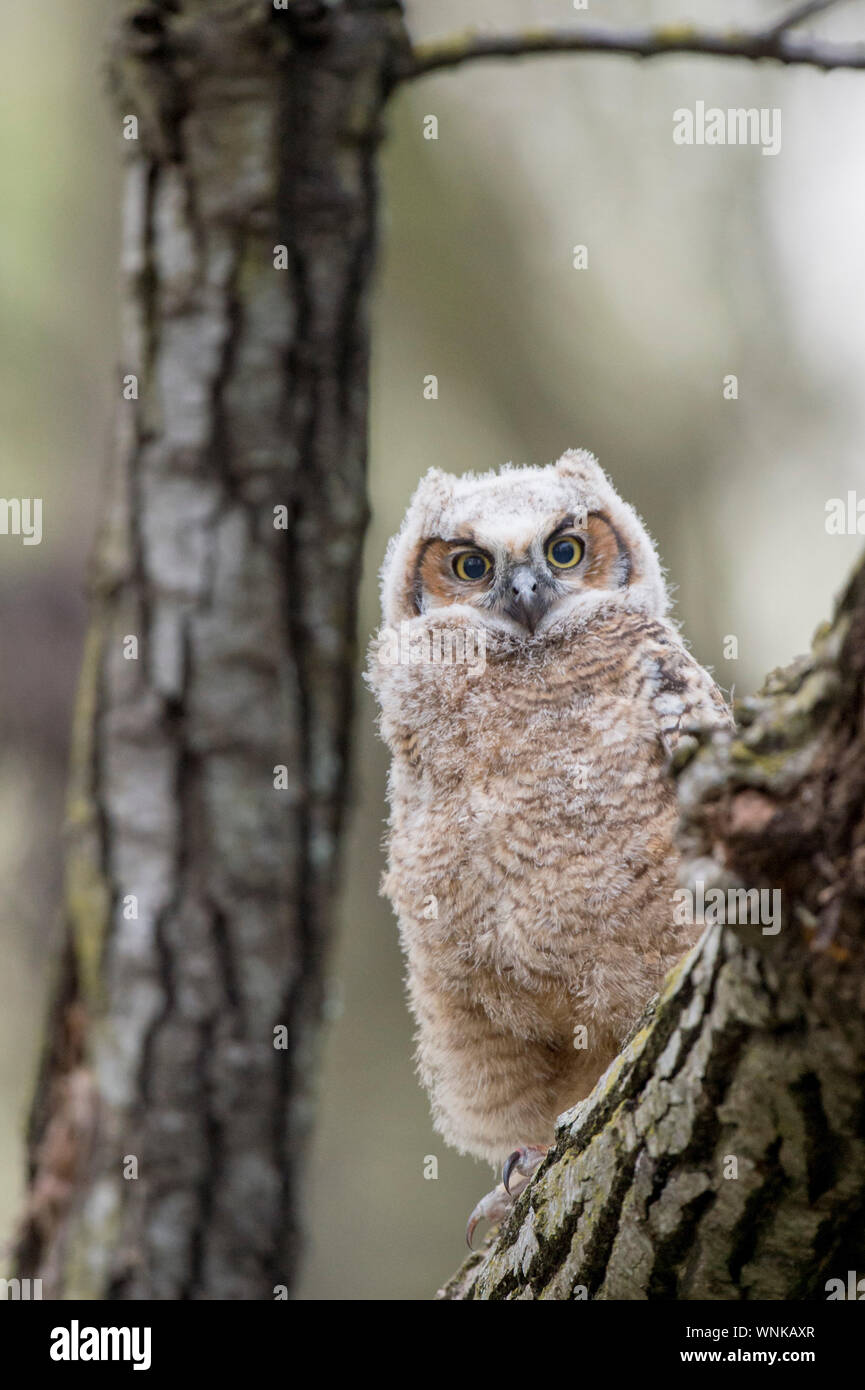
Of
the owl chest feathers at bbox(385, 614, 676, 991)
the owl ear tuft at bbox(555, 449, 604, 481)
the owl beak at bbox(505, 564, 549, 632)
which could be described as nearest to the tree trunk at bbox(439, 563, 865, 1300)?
the owl chest feathers at bbox(385, 614, 676, 991)

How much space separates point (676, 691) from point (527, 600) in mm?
395

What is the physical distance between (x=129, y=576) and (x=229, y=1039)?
0.80 m

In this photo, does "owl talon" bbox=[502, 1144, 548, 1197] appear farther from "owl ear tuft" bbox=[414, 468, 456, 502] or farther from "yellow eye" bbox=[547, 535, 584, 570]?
"owl ear tuft" bbox=[414, 468, 456, 502]

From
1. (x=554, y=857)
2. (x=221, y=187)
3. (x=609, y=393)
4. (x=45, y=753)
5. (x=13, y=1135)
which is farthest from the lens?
(x=609, y=393)

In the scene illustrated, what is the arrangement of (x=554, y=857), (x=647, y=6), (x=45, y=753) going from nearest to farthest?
(x=554, y=857)
(x=45, y=753)
(x=647, y=6)

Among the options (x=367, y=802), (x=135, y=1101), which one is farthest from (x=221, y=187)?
(x=367, y=802)

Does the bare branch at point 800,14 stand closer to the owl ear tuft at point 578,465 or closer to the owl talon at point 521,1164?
the owl ear tuft at point 578,465

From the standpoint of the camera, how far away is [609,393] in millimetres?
4254

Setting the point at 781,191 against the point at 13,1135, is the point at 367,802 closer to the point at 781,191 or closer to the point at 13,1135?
the point at 13,1135

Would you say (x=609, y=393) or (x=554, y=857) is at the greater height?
(x=609, y=393)

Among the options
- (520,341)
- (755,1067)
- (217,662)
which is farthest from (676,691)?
(520,341)

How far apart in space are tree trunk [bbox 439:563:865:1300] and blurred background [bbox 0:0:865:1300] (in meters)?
1.87

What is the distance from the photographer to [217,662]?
1985 millimetres

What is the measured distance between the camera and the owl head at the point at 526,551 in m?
A: 2.71
